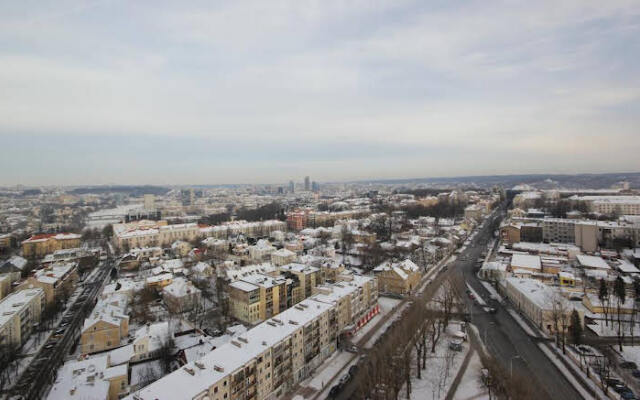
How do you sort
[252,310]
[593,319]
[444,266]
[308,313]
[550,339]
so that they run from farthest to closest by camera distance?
[444,266] < [252,310] < [593,319] < [550,339] < [308,313]

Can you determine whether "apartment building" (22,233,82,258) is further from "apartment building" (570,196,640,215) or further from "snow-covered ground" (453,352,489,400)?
"apartment building" (570,196,640,215)

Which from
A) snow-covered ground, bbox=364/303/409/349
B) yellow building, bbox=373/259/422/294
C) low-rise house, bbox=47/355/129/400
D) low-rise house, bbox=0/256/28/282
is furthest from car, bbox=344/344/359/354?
low-rise house, bbox=0/256/28/282

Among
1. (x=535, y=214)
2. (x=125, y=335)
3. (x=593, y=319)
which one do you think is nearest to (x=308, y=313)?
(x=125, y=335)

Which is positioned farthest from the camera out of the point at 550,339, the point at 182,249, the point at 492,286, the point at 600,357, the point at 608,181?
the point at 608,181

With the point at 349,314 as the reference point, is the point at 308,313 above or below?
above

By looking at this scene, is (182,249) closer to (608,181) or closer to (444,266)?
(444,266)

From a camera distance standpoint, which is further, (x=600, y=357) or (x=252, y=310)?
(x=252, y=310)
